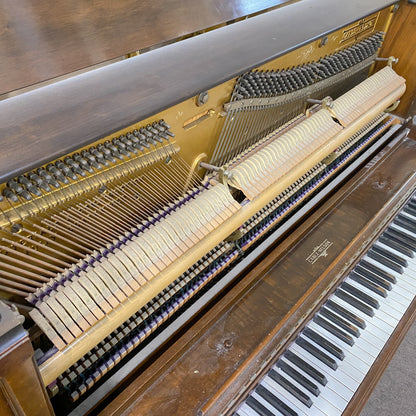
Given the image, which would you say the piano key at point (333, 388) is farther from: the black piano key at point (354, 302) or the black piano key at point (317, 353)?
the black piano key at point (354, 302)

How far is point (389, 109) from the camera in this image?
2.88 metres

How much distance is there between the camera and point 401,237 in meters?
2.40

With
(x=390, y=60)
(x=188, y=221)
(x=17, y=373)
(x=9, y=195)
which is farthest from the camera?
(x=390, y=60)

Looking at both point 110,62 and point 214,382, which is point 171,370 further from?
point 110,62

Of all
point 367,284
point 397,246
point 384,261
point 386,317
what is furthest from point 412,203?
point 386,317

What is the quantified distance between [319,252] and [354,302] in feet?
1.24

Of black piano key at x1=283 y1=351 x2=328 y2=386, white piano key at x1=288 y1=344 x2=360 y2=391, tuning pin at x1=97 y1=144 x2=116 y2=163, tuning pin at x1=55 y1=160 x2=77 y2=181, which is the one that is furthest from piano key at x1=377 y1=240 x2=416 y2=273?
tuning pin at x1=55 y1=160 x2=77 y2=181

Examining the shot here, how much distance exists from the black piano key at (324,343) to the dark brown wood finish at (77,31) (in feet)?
4.97

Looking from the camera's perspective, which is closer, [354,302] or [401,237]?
[354,302]

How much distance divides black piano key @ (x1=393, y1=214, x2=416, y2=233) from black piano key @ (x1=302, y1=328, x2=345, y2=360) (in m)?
→ 1.07

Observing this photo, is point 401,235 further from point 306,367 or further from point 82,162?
point 82,162

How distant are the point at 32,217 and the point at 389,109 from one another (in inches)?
106

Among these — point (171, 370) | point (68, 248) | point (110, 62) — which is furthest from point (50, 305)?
point (110, 62)

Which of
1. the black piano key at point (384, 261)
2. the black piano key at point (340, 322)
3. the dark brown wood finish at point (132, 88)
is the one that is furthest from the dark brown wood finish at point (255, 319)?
the dark brown wood finish at point (132, 88)
